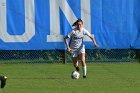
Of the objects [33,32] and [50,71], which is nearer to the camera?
[50,71]

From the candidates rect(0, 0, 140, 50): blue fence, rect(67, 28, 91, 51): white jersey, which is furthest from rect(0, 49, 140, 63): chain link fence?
rect(67, 28, 91, 51): white jersey

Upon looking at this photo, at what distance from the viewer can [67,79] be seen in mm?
17922

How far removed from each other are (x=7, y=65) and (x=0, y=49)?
949 mm

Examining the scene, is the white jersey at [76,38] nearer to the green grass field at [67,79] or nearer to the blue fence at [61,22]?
the green grass field at [67,79]

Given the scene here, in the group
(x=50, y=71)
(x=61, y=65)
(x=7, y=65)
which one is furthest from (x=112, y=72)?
(x=7, y=65)

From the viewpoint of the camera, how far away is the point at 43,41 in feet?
82.9

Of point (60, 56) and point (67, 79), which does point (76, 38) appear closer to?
point (67, 79)

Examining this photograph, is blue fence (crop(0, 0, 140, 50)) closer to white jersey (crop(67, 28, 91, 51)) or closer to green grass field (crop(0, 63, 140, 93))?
green grass field (crop(0, 63, 140, 93))

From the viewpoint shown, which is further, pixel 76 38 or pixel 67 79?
pixel 76 38

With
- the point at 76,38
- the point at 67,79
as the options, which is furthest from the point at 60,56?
the point at 67,79

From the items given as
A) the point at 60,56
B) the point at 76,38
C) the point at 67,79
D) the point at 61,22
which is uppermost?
the point at 76,38

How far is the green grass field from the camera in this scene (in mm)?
14734

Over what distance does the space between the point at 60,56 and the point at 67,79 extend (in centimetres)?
808

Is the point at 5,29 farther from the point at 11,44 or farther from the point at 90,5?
the point at 90,5
